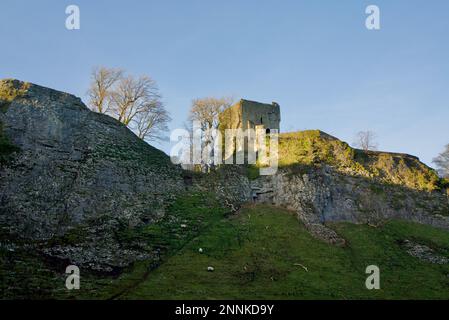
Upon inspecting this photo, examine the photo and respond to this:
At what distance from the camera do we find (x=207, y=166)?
190ft

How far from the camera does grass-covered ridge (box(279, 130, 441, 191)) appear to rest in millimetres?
58656

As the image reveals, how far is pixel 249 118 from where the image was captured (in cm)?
6806

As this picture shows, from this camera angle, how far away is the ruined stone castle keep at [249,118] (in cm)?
6616

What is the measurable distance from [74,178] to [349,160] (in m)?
33.9

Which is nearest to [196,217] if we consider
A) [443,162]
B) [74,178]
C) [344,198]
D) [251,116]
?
[74,178]

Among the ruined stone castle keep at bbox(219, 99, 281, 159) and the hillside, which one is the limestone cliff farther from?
the ruined stone castle keep at bbox(219, 99, 281, 159)

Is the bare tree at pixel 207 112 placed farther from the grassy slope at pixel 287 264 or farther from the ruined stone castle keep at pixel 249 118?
the grassy slope at pixel 287 264

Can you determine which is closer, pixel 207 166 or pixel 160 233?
pixel 160 233

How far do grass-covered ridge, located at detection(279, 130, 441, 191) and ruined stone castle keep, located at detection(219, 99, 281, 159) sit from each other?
6440 millimetres

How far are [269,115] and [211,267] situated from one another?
37.4m

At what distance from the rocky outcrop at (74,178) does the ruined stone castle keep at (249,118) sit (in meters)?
14.6

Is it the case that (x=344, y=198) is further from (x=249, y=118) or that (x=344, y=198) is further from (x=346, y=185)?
(x=249, y=118)
